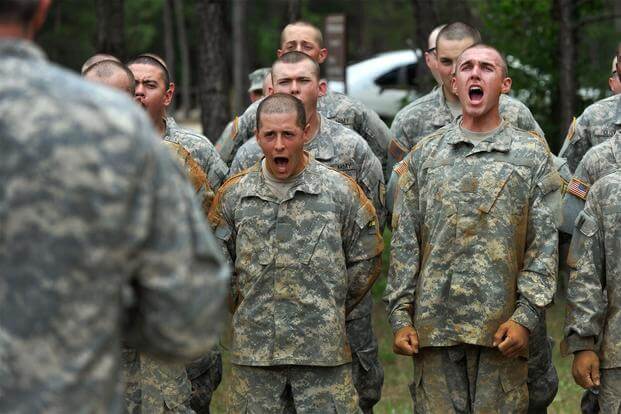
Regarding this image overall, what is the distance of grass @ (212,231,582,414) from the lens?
10.0 m

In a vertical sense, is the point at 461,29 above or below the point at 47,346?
above

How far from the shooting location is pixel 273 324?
718 centimetres

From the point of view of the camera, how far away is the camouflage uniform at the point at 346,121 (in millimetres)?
9492

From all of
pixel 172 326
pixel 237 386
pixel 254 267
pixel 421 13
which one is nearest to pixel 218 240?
pixel 254 267

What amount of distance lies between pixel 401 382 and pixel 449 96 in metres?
2.81

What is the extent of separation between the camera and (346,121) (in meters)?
9.51

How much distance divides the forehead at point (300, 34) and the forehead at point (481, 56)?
2.74 m

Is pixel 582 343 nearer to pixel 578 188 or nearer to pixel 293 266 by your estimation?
pixel 578 188

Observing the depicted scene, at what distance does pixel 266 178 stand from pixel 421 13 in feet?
27.0

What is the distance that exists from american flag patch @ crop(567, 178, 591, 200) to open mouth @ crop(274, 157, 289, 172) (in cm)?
159

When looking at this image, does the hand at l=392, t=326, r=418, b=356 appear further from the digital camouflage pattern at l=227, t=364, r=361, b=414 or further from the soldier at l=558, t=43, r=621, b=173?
the soldier at l=558, t=43, r=621, b=173

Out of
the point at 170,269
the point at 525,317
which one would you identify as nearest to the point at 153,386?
the point at 525,317

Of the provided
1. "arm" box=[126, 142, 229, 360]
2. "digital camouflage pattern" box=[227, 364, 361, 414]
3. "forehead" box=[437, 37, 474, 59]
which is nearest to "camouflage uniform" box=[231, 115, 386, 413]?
"forehead" box=[437, 37, 474, 59]

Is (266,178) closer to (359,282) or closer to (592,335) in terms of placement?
(359,282)
